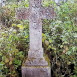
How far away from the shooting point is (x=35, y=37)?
228 cm

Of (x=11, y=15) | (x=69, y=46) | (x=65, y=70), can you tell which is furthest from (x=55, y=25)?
(x=11, y=15)

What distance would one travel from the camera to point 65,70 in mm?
2598

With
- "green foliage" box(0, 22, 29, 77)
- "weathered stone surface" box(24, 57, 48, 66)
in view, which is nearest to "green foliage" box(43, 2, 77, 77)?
"weathered stone surface" box(24, 57, 48, 66)

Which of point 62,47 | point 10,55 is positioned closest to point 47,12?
point 62,47

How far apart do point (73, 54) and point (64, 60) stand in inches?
7.8

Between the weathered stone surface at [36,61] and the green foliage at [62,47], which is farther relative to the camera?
the green foliage at [62,47]

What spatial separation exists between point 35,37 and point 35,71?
1.81 feet

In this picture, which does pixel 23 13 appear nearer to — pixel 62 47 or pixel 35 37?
pixel 35 37

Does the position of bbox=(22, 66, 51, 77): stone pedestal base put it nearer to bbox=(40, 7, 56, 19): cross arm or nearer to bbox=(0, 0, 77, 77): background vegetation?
bbox=(0, 0, 77, 77): background vegetation

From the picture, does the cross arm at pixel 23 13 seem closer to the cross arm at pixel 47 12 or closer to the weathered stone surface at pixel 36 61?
the cross arm at pixel 47 12

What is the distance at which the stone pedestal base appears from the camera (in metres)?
2.31

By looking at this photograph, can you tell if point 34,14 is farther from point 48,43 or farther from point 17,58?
point 17,58

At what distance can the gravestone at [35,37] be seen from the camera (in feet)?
7.38

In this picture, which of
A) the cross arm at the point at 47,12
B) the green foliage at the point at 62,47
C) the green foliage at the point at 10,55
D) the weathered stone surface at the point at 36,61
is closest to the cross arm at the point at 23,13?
the cross arm at the point at 47,12
